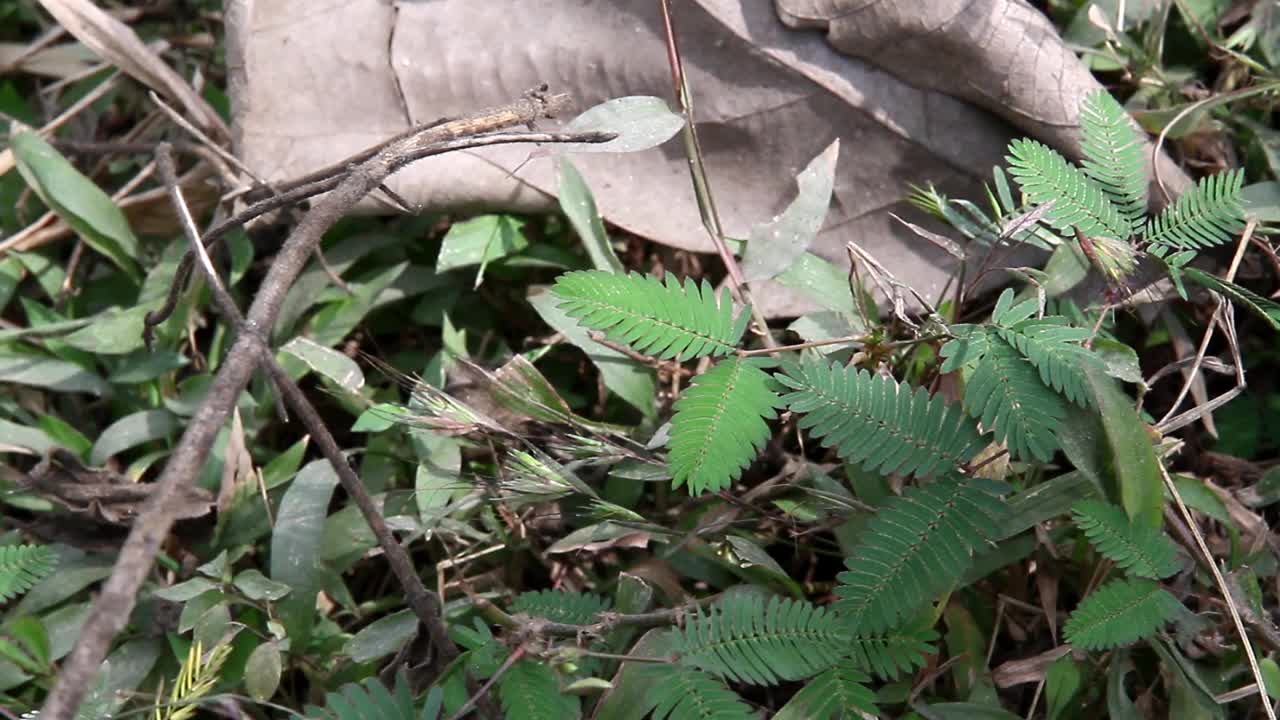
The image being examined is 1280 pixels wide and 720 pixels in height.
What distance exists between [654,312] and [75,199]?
4.26 feet

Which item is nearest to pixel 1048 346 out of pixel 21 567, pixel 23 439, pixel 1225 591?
pixel 1225 591

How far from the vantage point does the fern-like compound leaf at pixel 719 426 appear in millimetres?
→ 1331

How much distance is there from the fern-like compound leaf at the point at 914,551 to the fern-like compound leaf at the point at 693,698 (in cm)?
18

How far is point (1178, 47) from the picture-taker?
203 cm

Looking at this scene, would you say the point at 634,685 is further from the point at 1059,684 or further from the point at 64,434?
the point at 64,434

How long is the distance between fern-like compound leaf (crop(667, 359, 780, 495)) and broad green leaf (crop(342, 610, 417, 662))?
1.80 ft

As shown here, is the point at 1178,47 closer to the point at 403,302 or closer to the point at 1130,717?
the point at 1130,717

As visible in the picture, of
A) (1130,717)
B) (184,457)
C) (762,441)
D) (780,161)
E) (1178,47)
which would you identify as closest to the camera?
(184,457)

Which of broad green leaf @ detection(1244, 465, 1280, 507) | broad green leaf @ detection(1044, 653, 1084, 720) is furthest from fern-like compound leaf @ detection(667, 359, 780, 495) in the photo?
broad green leaf @ detection(1244, 465, 1280, 507)

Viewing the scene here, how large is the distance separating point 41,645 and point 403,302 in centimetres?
83

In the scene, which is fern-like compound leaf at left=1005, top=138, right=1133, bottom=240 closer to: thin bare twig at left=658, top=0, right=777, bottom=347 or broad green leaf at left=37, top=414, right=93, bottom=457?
thin bare twig at left=658, top=0, right=777, bottom=347

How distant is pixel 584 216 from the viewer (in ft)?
6.05

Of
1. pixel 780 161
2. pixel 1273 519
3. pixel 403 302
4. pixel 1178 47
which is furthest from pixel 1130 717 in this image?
pixel 403 302

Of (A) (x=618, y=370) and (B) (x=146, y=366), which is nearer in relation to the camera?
(A) (x=618, y=370)
